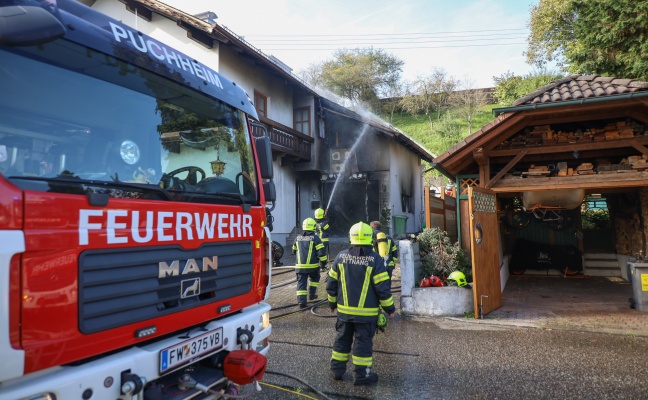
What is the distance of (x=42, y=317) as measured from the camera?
1.89 meters

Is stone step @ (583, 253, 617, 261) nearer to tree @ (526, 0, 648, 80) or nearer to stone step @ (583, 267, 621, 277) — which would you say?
stone step @ (583, 267, 621, 277)

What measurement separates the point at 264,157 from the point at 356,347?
213 centimetres

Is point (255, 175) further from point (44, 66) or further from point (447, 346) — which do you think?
point (447, 346)

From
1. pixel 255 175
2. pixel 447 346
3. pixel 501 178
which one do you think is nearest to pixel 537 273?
pixel 501 178

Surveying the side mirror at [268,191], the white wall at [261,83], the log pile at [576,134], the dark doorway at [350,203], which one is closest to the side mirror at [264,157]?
the side mirror at [268,191]

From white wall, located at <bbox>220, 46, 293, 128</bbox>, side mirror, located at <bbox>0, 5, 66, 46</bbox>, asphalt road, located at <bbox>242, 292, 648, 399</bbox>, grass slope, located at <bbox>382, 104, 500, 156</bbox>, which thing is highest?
grass slope, located at <bbox>382, 104, 500, 156</bbox>

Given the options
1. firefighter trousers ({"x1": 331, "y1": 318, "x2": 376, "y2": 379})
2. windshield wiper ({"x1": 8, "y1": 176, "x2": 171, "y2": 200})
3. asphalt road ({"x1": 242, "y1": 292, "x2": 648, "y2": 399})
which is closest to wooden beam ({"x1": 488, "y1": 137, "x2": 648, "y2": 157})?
asphalt road ({"x1": 242, "y1": 292, "x2": 648, "y2": 399})

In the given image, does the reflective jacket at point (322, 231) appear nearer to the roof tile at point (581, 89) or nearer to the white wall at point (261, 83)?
the roof tile at point (581, 89)

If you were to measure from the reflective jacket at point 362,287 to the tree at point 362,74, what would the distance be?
33244 millimetres

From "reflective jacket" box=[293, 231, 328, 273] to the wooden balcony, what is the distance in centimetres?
628

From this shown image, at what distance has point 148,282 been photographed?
2414 millimetres

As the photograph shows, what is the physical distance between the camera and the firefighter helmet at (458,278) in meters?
7.06

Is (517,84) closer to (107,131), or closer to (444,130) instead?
(444,130)

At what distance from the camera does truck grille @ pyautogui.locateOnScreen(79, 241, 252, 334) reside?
6.95 ft
